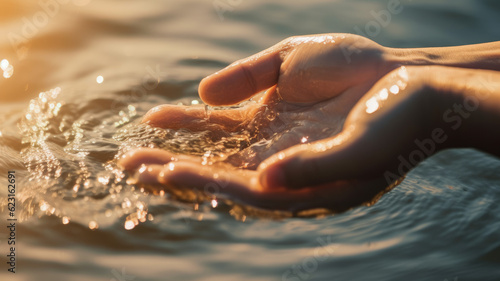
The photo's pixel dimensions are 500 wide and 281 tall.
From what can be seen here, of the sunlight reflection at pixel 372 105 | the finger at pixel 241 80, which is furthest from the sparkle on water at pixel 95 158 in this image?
the sunlight reflection at pixel 372 105

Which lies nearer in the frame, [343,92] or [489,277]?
[489,277]

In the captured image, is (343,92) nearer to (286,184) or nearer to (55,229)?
(286,184)

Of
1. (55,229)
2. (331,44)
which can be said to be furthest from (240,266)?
(331,44)

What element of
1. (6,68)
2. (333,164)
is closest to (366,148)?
(333,164)

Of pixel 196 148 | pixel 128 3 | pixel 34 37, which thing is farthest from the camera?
pixel 128 3

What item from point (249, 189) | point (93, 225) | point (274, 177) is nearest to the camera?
point (274, 177)

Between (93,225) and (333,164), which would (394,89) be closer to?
(333,164)

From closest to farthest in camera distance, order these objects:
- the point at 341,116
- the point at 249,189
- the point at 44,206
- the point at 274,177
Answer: the point at 274,177
the point at 249,189
the point at 44,206
the point at 341,116
